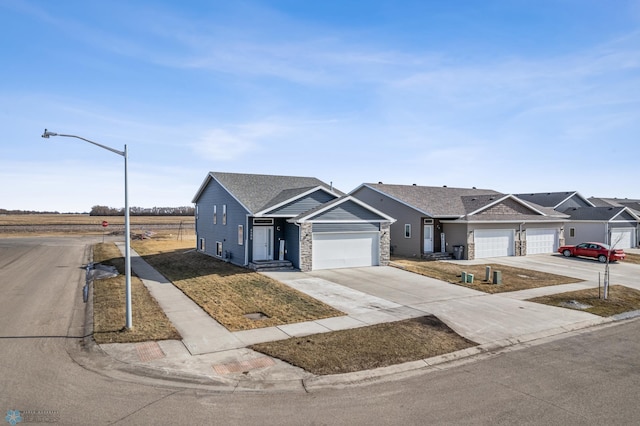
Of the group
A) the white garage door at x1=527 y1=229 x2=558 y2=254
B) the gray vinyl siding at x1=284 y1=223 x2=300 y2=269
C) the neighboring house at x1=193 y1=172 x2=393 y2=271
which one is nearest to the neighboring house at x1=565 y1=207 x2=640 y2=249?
the white garage door at x1=527 y1=229 x2=558 y2=254

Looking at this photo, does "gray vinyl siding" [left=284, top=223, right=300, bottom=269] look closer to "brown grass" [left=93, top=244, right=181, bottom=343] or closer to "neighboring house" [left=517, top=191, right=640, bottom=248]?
"brown grass" [left=93, top=244, right=181, bottom=343]

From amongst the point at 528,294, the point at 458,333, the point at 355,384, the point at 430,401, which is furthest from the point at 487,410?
the point at 528,294

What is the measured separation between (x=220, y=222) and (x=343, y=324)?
1752cm

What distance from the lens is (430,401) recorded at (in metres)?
7.76

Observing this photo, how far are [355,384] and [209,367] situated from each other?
338cm

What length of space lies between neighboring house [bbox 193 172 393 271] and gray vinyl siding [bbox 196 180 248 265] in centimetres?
6

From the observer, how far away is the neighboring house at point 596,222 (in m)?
36.9

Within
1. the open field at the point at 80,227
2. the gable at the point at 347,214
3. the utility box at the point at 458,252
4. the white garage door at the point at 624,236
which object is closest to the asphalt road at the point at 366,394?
the gable at the point at 347,214

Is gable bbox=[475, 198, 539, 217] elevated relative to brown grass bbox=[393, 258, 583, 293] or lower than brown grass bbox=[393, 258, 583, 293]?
elevated

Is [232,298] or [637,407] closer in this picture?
[637,407]

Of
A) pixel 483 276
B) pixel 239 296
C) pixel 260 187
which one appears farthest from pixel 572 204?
pixel 239 296

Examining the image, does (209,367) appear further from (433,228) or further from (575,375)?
(433,228)

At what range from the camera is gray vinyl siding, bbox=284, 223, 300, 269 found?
2345cm

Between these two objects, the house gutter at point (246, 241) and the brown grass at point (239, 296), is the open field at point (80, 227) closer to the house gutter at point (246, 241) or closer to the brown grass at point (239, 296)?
the house gutter at point (246, 241)
